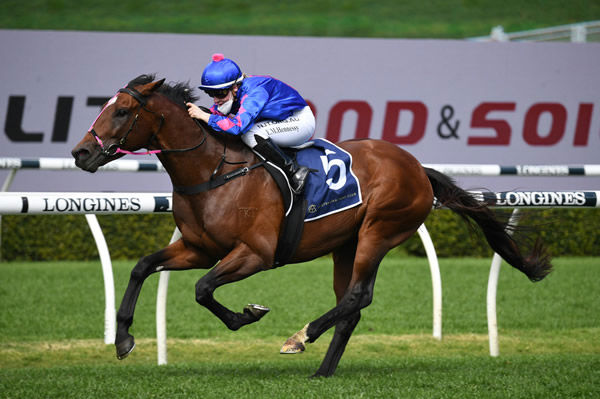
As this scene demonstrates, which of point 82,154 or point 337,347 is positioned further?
point 337,347

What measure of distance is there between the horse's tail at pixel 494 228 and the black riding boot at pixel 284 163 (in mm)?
1047

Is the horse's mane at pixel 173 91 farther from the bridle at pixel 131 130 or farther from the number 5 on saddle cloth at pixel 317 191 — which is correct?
the number 5 on saddle cloth at pixel 317 191

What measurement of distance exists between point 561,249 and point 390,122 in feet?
8.15

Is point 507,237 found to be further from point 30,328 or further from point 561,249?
point 561,249

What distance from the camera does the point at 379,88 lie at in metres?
9.57

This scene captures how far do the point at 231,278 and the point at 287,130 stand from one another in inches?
32.2

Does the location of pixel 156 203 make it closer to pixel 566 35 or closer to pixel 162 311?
pixel 162 311

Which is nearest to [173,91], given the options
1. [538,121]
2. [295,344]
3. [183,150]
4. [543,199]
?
[183,150]

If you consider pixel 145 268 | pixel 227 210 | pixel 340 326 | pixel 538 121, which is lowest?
pixel 538 121

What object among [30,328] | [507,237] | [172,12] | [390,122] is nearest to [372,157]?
[507,237]

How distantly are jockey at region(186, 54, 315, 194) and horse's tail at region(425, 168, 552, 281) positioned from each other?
96 centimetres

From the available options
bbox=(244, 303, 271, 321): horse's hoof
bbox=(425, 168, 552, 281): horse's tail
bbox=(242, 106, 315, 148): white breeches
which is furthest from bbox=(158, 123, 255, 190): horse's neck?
bbox=(425, 168, 552, 281): horse's tail

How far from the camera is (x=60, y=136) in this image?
8.91 m

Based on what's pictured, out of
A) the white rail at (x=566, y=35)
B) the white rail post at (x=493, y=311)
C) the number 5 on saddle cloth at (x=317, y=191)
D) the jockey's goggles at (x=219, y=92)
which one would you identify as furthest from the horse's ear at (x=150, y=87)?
the white rail at (x=566, y=35)
